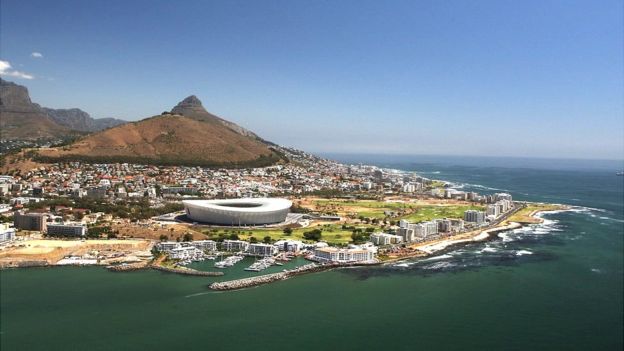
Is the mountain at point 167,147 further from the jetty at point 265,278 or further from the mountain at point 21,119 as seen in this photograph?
the jetty at point 265,278

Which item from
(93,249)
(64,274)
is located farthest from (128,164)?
(64,274)

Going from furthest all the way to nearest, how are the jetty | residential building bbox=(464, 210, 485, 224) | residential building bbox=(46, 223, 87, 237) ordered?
residential building bbox=(464, 210, 485, 224), residential building bbox=(46, 223, 87, 237), the jetty

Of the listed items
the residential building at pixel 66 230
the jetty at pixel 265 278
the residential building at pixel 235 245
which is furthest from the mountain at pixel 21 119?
the jetty at pixel 265 278

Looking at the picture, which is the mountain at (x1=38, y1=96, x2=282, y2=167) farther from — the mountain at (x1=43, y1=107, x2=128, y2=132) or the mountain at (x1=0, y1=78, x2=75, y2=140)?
the mountain at (x1=43, y1=107, x2=128, y2=132)

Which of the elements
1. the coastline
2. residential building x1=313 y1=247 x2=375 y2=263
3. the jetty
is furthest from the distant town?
the jetty

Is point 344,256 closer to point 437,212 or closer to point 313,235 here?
point 313,235
